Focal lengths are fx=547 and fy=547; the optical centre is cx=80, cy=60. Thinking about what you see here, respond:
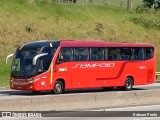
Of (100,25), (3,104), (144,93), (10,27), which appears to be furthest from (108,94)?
(100,25)

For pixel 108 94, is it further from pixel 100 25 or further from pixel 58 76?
pixel 100 25

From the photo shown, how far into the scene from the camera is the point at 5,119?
18.2 m

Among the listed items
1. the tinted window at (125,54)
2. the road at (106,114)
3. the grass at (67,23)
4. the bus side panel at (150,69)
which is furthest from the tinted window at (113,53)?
the grass at (67,23)

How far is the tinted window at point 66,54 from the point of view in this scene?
29.6m

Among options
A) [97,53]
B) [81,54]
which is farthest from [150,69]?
[81,54]

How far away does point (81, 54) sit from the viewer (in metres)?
31.0

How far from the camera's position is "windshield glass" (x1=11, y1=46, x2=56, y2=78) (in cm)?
2904

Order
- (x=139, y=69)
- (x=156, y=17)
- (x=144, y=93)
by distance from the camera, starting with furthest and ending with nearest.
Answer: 1. (x=156, y=17)
2. (x=139, y=69)
3. (x=144, y=93)

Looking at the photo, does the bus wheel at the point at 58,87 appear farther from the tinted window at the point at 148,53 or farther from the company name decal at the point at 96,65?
the tinted window at the point at 148,53

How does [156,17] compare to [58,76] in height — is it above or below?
above

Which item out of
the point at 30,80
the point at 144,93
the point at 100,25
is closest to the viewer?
the point at 144,93

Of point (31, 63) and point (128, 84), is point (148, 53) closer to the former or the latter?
point (128, 84)

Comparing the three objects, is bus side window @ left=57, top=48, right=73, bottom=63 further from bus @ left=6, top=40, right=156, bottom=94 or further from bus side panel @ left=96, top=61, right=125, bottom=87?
bus side panel @ left=96, top=61, right=125, bottom=87

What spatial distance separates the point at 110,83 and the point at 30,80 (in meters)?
5.90
